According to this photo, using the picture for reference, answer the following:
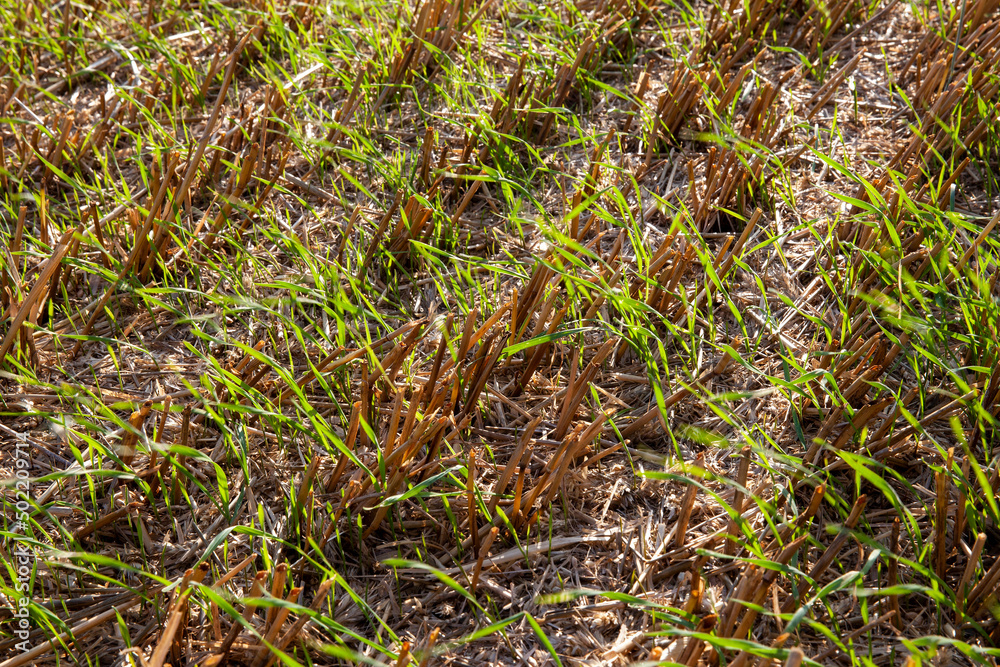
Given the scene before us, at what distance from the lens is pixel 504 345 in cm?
165

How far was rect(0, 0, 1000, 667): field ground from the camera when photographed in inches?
52.1

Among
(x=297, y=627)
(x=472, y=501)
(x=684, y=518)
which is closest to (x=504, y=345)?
(x=472, y=501)

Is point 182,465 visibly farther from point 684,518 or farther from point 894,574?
point 894,574

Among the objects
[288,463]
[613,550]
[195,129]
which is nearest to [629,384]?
[613,550]

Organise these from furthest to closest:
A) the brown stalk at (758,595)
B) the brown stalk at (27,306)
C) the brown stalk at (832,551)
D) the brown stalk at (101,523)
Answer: the brown stalk at (27,306), the brown stalk at (101,523), the brown stalk at (832,551), the brown stalk at (758,595)

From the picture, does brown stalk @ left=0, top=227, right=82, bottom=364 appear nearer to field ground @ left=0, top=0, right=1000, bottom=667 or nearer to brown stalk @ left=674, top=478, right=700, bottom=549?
field ground @ left=0, top=0, right=1000, bottom=667

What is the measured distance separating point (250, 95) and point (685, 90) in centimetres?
153

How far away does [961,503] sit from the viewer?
54.6 inches

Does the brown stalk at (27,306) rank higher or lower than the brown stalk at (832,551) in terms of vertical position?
lower

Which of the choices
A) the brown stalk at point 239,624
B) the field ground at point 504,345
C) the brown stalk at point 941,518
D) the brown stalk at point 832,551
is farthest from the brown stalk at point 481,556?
the brown stalk at point 941,518

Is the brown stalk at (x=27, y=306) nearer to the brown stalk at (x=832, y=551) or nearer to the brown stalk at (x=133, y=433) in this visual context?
the brown stalk at (x=133, y=433)

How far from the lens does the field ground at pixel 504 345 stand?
1.32 m

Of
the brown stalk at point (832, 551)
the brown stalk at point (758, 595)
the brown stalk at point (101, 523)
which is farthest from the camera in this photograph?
the brown stalk at point (101, 523)

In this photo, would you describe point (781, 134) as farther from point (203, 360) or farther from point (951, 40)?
point (203, 360)
